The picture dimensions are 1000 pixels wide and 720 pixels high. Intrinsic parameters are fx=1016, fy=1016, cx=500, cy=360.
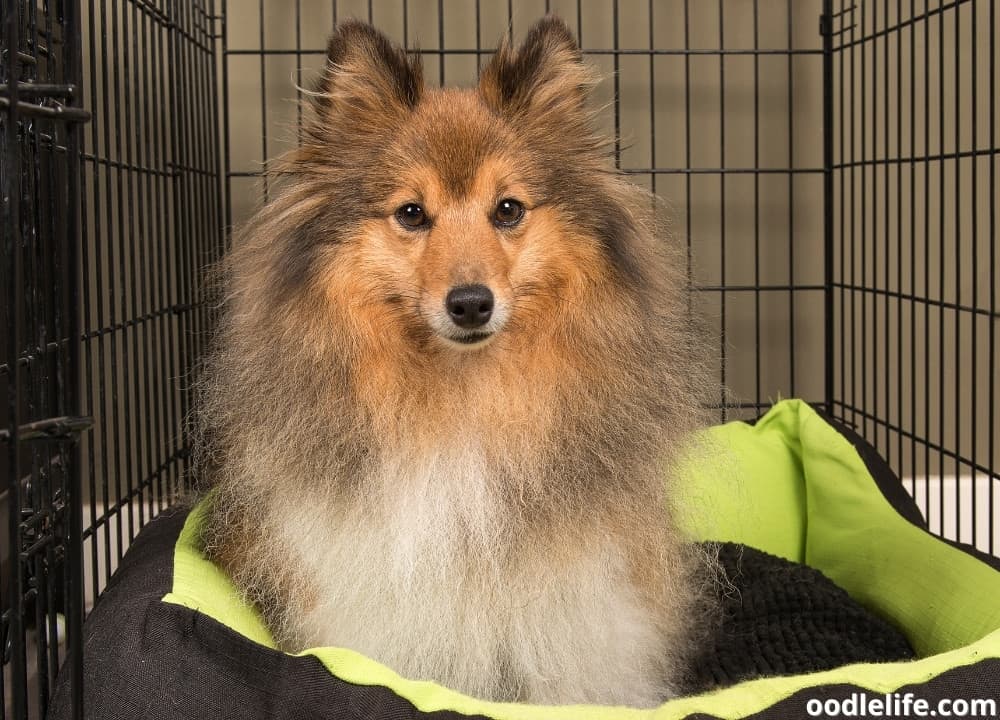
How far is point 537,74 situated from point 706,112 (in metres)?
1.70

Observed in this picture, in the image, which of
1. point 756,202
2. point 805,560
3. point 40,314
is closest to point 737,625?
point 805,560

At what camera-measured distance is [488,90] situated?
1894 mm

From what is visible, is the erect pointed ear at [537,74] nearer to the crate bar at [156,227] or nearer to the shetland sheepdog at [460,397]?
the shetland sheepdog at [460,397]

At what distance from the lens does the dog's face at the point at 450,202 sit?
1752mm

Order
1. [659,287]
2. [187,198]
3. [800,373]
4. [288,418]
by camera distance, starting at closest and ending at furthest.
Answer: [288,418] < [659,287] < [187,198] < [800,373]

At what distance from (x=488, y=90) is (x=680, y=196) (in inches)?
68.6

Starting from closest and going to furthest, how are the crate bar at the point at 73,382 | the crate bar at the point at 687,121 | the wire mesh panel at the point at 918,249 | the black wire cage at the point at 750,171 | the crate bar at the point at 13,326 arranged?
the crate bar at the point at 13,326
the crate bar at the point at 73,382
the black wire cage at the point at 750,171
the crate bar at the point at 687,121
the wire mesh panel at the point at 918,249

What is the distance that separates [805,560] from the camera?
113 inches

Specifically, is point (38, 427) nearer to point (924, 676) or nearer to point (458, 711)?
point (458, 711)

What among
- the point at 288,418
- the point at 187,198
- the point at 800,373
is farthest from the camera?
the point at 800,373

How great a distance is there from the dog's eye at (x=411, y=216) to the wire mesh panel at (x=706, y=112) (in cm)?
162

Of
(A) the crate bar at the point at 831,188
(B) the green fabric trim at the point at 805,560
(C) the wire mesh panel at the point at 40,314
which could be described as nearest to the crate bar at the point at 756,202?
(A) the crate bar at the point at 831,188

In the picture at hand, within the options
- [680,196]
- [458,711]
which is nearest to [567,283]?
[458,711]

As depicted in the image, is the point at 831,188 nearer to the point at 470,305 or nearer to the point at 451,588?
the point at 470,305
